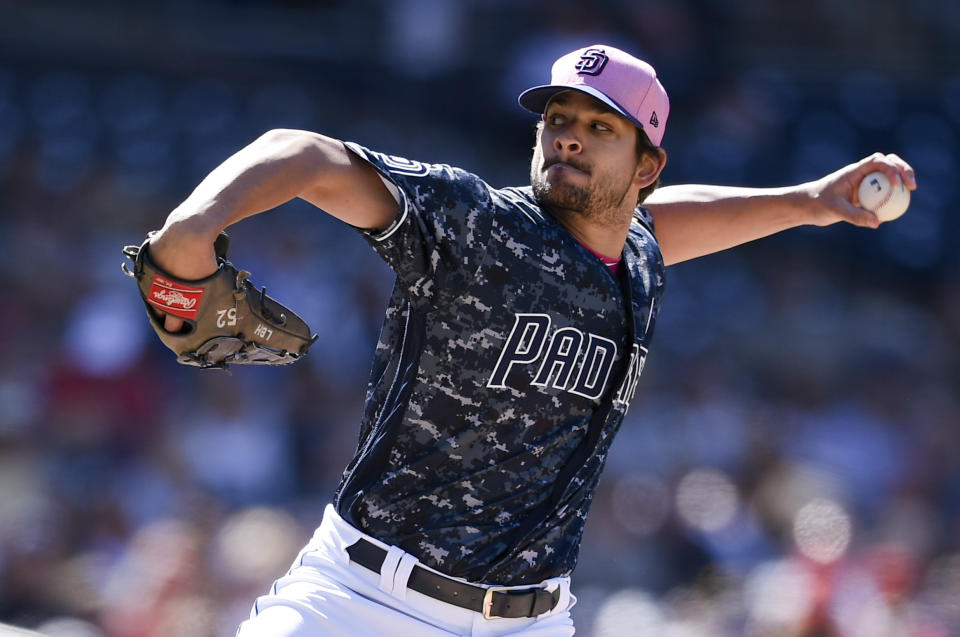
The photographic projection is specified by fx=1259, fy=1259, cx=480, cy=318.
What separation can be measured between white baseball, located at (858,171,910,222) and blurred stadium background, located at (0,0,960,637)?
10.3 feet

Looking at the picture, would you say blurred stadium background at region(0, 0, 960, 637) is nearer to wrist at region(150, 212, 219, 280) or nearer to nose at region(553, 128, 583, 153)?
nose at region(553, 128, 583, 153)

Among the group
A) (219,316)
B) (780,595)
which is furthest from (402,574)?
(780,595)

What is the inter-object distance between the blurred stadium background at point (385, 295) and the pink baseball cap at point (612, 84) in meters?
3.41

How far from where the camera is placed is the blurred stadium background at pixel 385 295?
6250mm

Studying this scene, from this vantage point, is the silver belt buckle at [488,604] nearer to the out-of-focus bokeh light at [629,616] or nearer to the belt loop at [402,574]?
the belt loop at [402,574]

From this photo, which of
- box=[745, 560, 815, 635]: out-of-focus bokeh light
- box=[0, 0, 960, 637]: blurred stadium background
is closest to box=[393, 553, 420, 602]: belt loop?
box=[0, 0, 960, 637]: blurred stadium background

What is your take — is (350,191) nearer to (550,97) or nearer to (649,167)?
(550,97)

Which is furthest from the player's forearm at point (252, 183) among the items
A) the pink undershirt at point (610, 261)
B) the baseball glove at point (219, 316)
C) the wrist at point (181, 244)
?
the pink undershirt at point (610, 261)

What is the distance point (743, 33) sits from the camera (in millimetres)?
9914

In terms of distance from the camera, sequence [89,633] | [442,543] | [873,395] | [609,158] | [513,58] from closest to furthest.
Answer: [442,543]
[609,158]
[89,633]
[873,395]
[513,58]

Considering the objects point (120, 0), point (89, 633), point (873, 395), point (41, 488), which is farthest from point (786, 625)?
point (120, 0)

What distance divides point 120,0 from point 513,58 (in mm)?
2995

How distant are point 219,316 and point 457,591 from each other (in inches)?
33.8

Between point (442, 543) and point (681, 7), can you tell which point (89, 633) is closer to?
point (442, 543)
